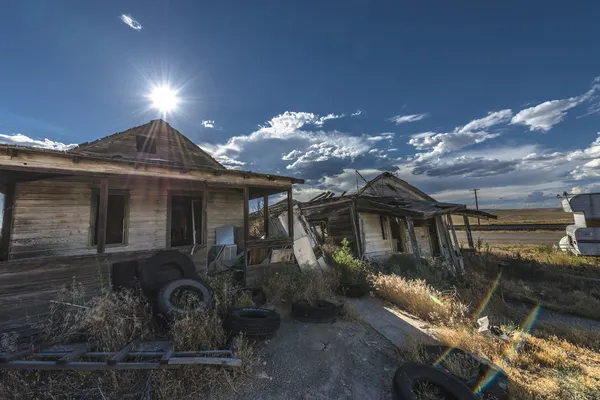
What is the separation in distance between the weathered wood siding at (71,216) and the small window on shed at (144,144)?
2.27m

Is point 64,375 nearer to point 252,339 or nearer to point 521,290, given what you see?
point 252,339

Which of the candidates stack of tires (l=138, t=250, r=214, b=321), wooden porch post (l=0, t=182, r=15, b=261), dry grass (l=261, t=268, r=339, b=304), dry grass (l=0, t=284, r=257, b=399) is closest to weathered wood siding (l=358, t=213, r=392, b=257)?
dry grass (l=261, t=268, r=339, b=304)

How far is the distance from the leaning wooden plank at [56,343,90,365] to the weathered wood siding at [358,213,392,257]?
1028 cm

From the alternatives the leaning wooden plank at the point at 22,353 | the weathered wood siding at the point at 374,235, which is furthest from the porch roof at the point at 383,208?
the leaning wooden plank at the point at 22,353

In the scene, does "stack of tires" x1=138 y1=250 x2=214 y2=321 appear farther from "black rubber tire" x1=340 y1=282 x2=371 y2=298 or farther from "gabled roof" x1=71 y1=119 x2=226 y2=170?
"black rubber tire" x1=340 y1=282 x2=371 y2=298

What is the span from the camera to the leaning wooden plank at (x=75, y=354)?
3.18m

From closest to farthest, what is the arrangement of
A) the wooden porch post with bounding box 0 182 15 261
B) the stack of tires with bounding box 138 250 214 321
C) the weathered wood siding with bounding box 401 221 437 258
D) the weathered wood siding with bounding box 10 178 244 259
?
the stack of tires with bounding box 138 250 214 321 → the wooden porch post with bounding box 0 182 15 261 → the weathered wood siding with bounding box 10 178 244 259 → the weathered wood siding with bounding box 401 221 437 258

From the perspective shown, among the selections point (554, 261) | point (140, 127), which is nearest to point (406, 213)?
point (554, 261)

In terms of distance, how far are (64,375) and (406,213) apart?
11340 mm

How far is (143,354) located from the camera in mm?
3467

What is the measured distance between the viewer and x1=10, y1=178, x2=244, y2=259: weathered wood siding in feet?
21.5

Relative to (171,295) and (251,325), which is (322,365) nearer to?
(251,325)

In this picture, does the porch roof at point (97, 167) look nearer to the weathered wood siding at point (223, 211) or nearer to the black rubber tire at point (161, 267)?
the black rubber tire at point (161, 267)

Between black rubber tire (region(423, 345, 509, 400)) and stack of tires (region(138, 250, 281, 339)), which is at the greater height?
stack of tires (region(138, 250, 281, 339))
